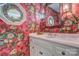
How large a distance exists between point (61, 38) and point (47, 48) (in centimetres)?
19

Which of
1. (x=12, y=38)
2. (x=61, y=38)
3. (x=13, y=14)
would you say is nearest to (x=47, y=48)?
(x=61, y=38)

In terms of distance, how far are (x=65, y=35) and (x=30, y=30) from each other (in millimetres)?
389

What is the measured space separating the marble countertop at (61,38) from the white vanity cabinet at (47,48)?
3cm

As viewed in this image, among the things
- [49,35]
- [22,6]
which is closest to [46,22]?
[49,35]

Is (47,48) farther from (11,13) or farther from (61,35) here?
(11,13)

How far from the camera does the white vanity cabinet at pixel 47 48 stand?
203cm

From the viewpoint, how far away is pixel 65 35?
2.06 metres

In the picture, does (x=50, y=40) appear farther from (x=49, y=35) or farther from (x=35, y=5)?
(x=35, y=5)

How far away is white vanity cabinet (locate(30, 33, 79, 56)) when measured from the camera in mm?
2031

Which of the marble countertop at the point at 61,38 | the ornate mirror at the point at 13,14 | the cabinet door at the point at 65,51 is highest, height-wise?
the ornate mirror at the point at 13,14

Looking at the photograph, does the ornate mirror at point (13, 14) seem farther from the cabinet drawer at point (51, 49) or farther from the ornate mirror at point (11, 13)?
the cabinet drawer at point (51, 49)

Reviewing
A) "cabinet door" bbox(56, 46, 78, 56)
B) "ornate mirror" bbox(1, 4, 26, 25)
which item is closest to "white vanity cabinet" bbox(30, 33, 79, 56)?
"cabinet door" bbox(56, 46, 78, 56)

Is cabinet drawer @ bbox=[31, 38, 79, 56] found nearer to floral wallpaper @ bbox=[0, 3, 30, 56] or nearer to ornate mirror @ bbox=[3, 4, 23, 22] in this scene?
floral wallpaper @ bbox=[0, 3, 30, 56]

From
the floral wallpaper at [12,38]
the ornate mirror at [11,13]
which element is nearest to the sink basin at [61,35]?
the floral wallpaper at [12,38]
